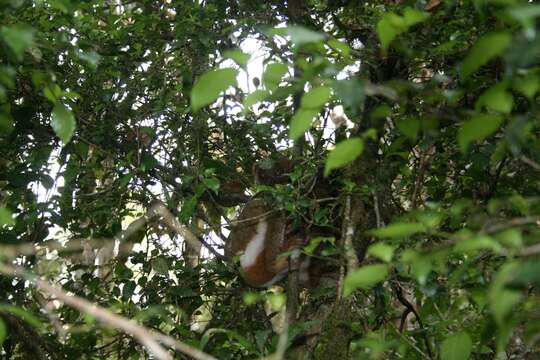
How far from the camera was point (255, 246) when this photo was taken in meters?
4.28

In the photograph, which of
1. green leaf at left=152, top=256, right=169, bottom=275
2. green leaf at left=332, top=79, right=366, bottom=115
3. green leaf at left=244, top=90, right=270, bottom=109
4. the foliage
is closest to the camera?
green leaf at left=332, top=79, right=366, bottom=115

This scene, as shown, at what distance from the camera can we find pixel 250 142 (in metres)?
3.94

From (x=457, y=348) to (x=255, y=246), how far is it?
2173 millimetres

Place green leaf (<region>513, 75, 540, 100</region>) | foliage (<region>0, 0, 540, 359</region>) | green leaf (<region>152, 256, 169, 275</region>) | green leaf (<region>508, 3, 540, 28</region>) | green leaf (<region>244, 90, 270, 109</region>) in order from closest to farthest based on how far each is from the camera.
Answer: green leaf (<region>508, 3, 540, 28</region>)
green leaf (<region>513, 75, 540, 100</region>)
green leaf (<region>244, 90, 270, 109</region>)
foliage (<region>0, 0, 540, 359</region>)
green leaf (<region>152, 256, 169, 275</region>)

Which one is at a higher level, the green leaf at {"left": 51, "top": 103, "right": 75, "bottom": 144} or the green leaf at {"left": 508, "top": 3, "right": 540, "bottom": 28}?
the green leaf at {"left": 51, "top": 103, "right": 75, "bottom": 144}

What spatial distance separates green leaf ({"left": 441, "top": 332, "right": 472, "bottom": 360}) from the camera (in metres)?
2.20

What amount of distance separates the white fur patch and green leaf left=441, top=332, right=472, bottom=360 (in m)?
2.05

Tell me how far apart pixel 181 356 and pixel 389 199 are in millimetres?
1208

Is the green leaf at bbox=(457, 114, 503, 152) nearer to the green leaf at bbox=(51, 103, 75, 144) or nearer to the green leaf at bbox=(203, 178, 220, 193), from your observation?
the green leaf at bbox=(51, 103, 75, 144)

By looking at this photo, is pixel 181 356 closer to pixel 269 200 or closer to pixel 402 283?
pixel 269 200

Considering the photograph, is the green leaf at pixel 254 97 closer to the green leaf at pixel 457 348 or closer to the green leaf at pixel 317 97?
the green leaf at pixel 317 97

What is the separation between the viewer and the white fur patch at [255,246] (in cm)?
421

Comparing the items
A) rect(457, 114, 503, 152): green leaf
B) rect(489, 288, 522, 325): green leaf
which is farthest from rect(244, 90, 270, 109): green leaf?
rect(489, 288, 522, 325): green leaf

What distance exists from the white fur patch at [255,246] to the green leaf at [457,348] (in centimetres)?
205
